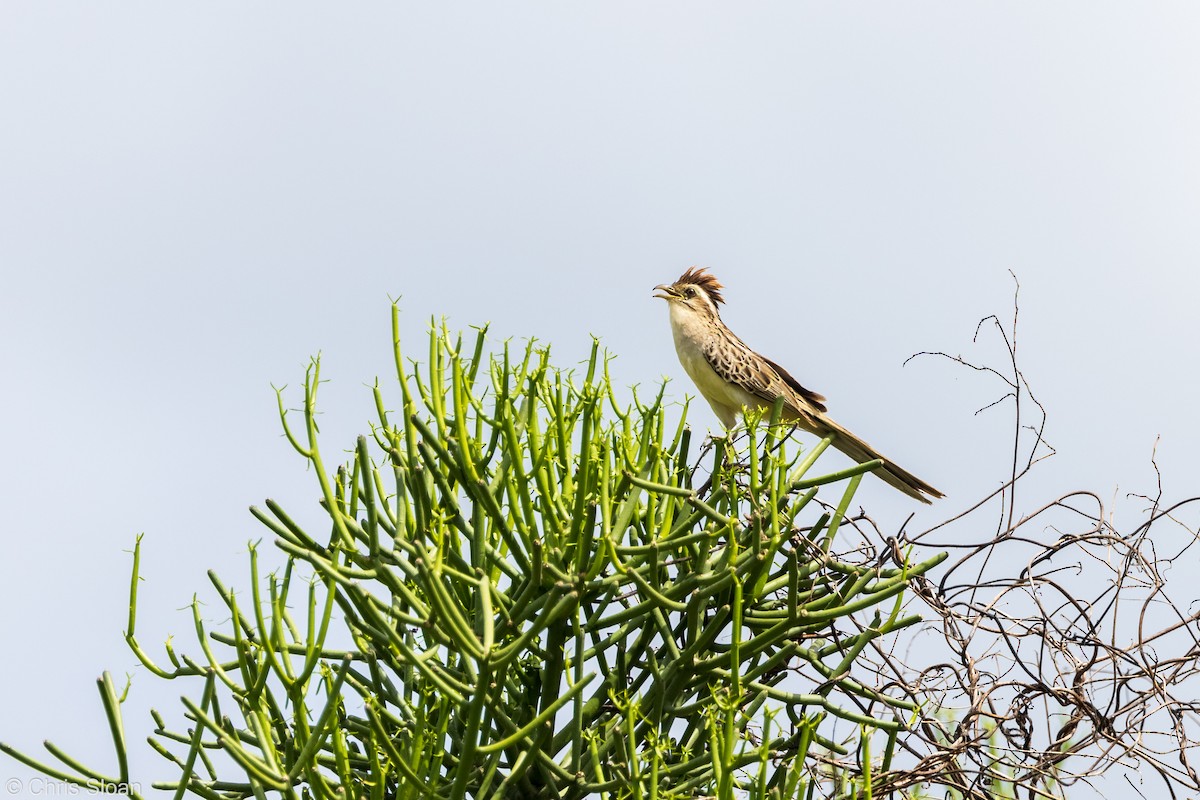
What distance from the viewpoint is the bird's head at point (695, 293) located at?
23.1 ft

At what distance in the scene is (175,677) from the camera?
348 centimetres

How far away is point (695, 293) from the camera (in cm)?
707

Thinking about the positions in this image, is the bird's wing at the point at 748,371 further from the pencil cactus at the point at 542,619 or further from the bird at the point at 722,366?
the pencil cactus at the point at 542,619

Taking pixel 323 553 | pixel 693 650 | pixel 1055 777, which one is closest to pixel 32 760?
pixel 323 553

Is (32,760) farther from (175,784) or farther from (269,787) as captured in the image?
(269,787)

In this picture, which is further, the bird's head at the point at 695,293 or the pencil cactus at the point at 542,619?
the bird's head at the point at 695,293

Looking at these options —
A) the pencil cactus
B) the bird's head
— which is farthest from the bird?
the pencil cactus

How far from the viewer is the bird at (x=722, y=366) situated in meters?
6.47

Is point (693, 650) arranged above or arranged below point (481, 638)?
above

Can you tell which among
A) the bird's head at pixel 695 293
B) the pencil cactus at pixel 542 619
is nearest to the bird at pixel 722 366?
the bird's head at pixel 695 293

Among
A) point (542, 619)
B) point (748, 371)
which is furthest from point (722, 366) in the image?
point (542, 619)

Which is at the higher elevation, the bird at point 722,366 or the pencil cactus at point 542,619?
the bird at point 722,366

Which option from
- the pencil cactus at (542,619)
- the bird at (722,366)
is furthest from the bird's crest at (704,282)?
the pencil cactus at (542,619)

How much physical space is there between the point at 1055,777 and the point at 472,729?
146 cm
